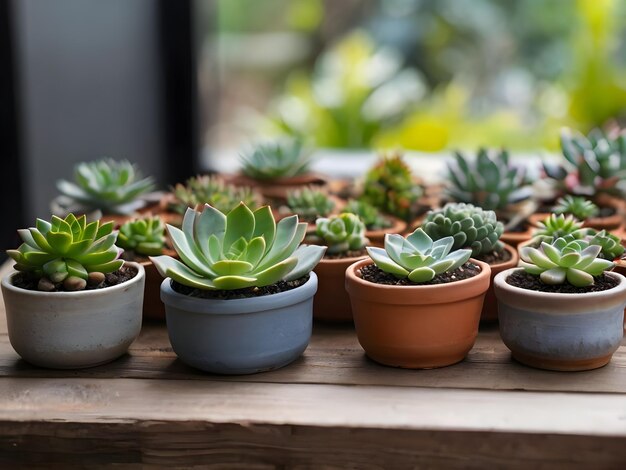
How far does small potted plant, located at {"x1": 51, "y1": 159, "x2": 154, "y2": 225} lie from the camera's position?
1.49 metres

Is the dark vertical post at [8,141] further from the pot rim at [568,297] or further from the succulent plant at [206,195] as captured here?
the pot rim at [568,297]

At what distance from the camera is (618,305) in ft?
3.40

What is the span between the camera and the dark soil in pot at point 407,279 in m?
1.06

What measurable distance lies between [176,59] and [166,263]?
2.24m

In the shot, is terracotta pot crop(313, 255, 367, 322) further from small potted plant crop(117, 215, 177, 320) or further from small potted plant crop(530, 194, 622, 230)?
small potted plant crop(530, 194, 622, 230)

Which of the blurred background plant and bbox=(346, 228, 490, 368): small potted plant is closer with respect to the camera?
bbox=(346, 228, 490, 368): small potted plant

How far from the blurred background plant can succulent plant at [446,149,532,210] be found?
1952 mm

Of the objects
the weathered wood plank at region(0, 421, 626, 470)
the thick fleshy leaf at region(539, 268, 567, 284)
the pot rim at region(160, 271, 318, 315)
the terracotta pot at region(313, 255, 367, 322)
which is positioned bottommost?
the weathered wood plank at region(0, 421, 626, 470)

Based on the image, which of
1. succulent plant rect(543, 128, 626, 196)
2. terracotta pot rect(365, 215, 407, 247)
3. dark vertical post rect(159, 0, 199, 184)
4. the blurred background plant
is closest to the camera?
terracotta pot rect(365, 215, 407, 247)

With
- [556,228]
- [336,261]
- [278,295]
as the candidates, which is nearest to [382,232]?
[336,261]

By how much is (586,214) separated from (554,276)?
0.39 metres

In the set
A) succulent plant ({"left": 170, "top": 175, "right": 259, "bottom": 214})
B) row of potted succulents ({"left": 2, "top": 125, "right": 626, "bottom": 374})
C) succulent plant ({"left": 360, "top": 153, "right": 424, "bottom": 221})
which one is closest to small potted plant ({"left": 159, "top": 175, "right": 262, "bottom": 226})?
→ succulent plant ({"left": 170, "top": 175, "right": 259, "bottom": 214})

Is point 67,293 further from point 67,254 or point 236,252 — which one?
point 236,252

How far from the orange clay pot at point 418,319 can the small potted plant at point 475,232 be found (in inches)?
4.5
